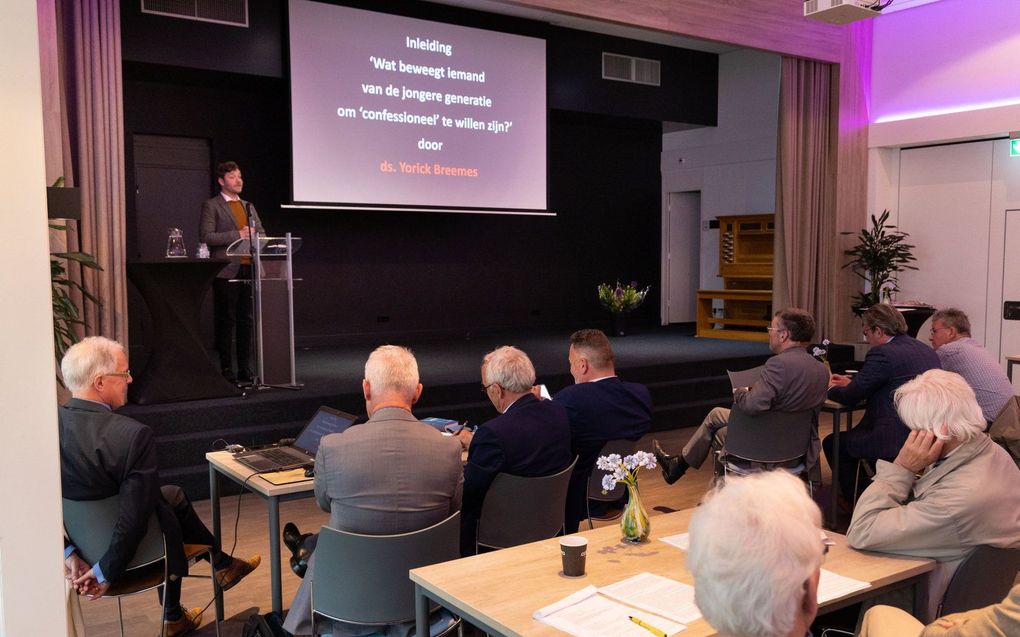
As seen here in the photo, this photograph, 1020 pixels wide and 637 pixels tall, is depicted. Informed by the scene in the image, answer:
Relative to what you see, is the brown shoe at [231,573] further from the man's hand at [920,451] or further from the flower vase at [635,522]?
the man's hand at [920,451]

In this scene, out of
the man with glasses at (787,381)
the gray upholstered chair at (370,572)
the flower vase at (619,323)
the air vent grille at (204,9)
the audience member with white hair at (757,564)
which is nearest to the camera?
the audience member with white hair at (757,564)

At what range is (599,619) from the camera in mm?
1984

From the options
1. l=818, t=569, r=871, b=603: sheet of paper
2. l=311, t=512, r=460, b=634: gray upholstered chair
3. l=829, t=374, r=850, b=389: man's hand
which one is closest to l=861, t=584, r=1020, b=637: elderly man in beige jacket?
l=818, t=569, r=871, b=603: sheet of paper

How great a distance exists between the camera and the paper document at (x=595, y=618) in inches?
75.7

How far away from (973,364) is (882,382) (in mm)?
621

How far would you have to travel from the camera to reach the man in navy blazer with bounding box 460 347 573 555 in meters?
3.04

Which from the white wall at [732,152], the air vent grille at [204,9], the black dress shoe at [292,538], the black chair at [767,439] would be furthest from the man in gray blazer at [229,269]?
the white wall at [732,152]

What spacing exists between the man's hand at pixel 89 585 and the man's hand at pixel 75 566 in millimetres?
15

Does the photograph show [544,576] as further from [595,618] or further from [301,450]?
[301,450]

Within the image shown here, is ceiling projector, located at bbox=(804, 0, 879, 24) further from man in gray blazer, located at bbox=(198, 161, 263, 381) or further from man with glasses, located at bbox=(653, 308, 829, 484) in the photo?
man in gray blazer, located at bbox=(198, 161, 263, 381)

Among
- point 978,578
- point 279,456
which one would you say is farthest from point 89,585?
point 978,578

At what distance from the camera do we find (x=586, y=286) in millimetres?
11703

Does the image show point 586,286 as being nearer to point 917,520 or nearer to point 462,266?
point 462,266

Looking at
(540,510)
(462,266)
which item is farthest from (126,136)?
(540,510)
